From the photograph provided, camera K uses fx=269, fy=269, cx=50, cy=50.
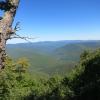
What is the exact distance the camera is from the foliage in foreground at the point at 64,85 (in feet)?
106

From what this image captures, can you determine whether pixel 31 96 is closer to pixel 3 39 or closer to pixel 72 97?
pixel 72 97

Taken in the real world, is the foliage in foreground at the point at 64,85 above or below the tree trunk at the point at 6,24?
below

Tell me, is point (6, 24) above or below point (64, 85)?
above

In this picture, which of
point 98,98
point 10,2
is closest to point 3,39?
point 10,2

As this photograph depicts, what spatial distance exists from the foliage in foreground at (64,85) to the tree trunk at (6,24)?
2.70m

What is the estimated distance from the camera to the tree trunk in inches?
366

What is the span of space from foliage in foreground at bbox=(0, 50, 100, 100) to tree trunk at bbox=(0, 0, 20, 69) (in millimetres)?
2699

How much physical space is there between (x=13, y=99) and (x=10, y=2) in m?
39.3

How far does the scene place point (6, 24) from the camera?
9438mm

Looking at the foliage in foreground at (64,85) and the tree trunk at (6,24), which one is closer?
the tree trunk at (6,24)

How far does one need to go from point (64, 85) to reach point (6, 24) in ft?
118

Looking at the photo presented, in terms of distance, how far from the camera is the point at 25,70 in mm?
101625

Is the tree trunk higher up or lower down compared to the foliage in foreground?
higher up

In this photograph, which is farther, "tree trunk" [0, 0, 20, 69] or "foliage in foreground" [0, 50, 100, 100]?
"foliage in foreground" [0, 50, 100, 100]
